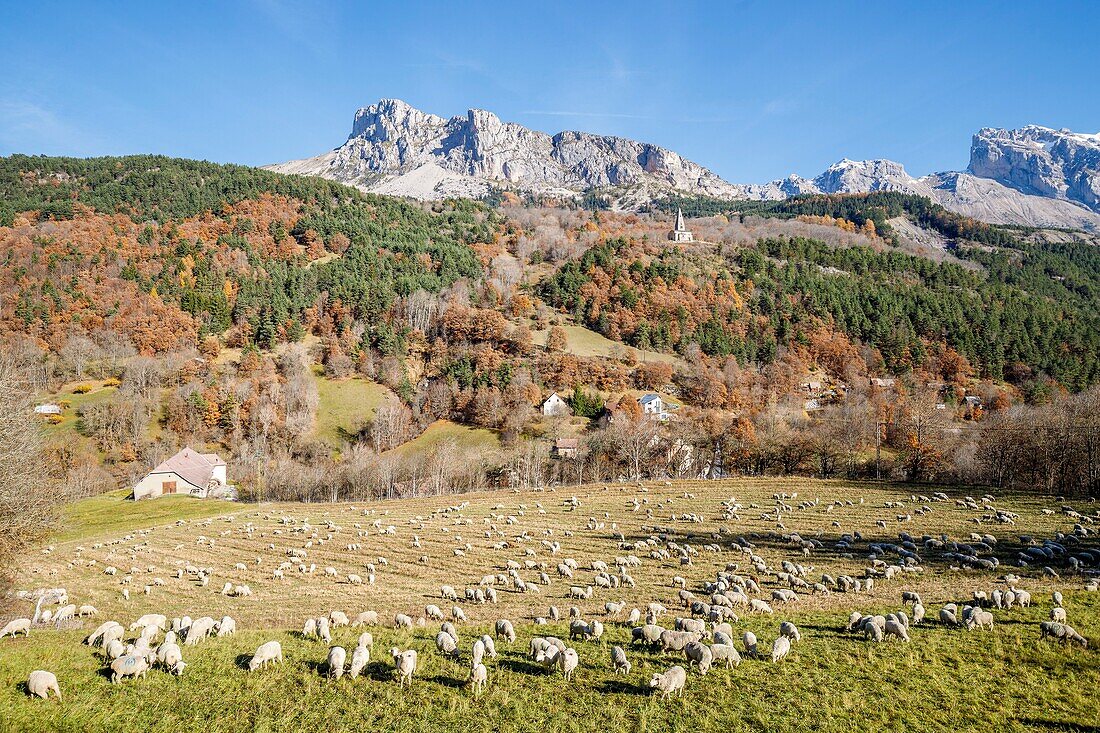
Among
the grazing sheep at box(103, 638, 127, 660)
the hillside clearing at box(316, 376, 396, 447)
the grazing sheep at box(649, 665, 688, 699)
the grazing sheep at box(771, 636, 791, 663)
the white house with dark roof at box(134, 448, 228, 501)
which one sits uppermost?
the grazing sheep at box(649, 665, 688, 699)

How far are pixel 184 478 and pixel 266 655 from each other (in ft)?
276

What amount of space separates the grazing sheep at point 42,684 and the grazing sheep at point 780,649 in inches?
687

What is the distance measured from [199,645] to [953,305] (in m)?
200

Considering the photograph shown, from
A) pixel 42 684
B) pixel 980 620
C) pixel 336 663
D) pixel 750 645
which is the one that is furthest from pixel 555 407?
pixel 42 684

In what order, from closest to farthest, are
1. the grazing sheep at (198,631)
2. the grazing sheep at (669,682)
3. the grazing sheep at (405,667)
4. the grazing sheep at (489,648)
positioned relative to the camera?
the grazing sheep at (669,682)
the grazing sheep at (405,667)
the grazing sheep at (489,648)
the grazing sheep at (198,631)

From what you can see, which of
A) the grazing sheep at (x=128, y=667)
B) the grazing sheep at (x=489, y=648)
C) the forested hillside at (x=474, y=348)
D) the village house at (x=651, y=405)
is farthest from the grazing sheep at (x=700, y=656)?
the village house at (x=651, y=405)

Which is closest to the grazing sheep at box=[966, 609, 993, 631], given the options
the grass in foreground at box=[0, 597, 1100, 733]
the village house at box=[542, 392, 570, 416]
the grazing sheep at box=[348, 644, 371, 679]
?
the grass in foreground at box=[0, 597, 1100, 733]

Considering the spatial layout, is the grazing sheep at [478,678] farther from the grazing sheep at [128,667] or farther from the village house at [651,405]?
the village house at [651,405]

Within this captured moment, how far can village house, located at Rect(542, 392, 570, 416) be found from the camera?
356 ft

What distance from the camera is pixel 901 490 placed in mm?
54000

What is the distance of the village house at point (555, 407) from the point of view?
108375mm

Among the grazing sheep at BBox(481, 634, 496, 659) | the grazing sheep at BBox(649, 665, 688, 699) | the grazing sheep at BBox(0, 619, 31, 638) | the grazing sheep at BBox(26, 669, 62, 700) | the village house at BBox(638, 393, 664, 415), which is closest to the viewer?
the grazing sheep at BBox(26, 669, 62, 700)

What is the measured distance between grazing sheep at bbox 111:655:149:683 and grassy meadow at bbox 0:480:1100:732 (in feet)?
1.10

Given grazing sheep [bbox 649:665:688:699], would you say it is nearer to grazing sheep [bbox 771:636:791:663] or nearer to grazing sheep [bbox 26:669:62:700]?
grazing sheep [bbox 771:636:791:663]
